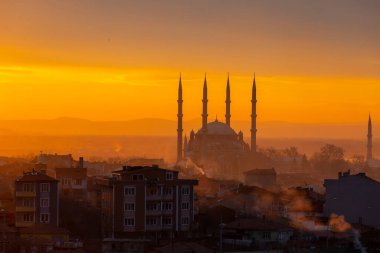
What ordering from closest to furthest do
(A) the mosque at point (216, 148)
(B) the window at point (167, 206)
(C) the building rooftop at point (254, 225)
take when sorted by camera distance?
(C) the building rooftop at point (254, 225)
(B) the window at point (167, 206)
(A) the mosque at point (216, 148)

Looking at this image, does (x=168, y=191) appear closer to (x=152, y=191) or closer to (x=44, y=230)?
(x=152, y=191)

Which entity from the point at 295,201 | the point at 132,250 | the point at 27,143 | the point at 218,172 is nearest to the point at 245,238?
the point at 132,250

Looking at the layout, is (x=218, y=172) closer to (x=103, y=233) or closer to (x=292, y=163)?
(x=292, y=163)

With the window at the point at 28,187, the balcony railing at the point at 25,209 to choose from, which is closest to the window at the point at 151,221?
the balcony railing at the point at 25,209

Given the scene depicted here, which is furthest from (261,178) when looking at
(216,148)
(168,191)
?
(168,191)

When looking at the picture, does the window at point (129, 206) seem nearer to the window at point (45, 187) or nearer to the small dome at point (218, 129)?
the window at point (45, 187)

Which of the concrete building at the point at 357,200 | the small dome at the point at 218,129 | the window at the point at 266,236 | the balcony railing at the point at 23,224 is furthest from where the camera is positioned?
the small dome at the point at 218,129
